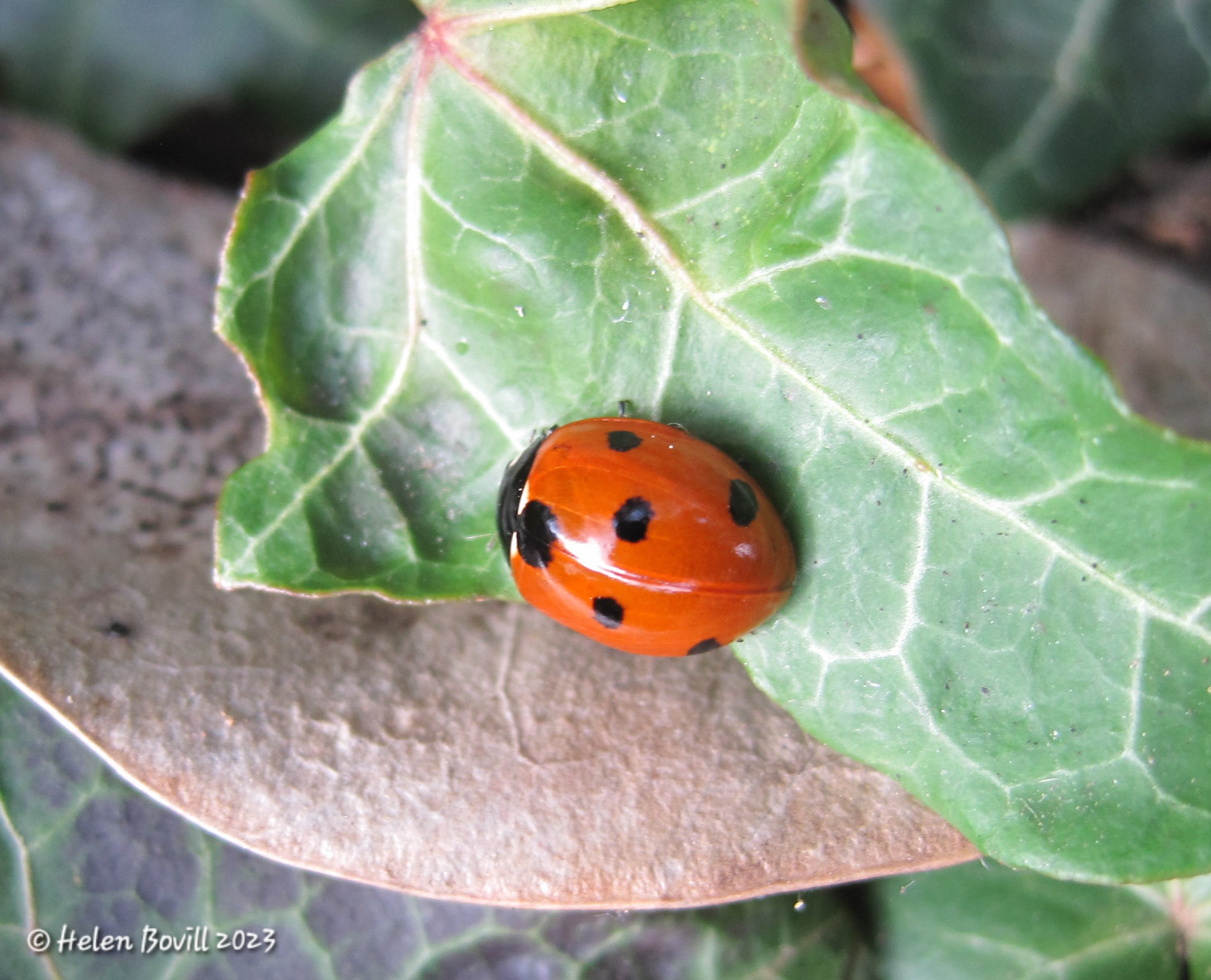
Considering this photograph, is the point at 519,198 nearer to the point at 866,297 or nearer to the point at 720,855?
the point at 866,297

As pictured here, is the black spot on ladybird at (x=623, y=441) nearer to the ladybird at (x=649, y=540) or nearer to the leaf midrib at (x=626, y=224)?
the ladybird at (x=649, y=540)

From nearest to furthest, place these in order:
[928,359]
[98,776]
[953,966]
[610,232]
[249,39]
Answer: [928,359] → [610,232] → [98,776] → [953,966] → [249,39]

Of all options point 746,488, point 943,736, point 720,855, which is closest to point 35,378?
point 746,488

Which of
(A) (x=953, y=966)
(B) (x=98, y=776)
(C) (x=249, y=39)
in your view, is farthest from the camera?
(C) (x=249, y=39)

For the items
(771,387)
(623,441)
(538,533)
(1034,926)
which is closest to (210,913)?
(538,533)

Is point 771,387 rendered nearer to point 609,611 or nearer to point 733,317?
point 733,317

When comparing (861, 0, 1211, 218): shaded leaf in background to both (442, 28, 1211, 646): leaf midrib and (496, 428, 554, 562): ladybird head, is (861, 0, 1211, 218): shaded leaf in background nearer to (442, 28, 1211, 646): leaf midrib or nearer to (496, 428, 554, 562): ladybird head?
(442, 28, 1211, 646): leaf midrib
